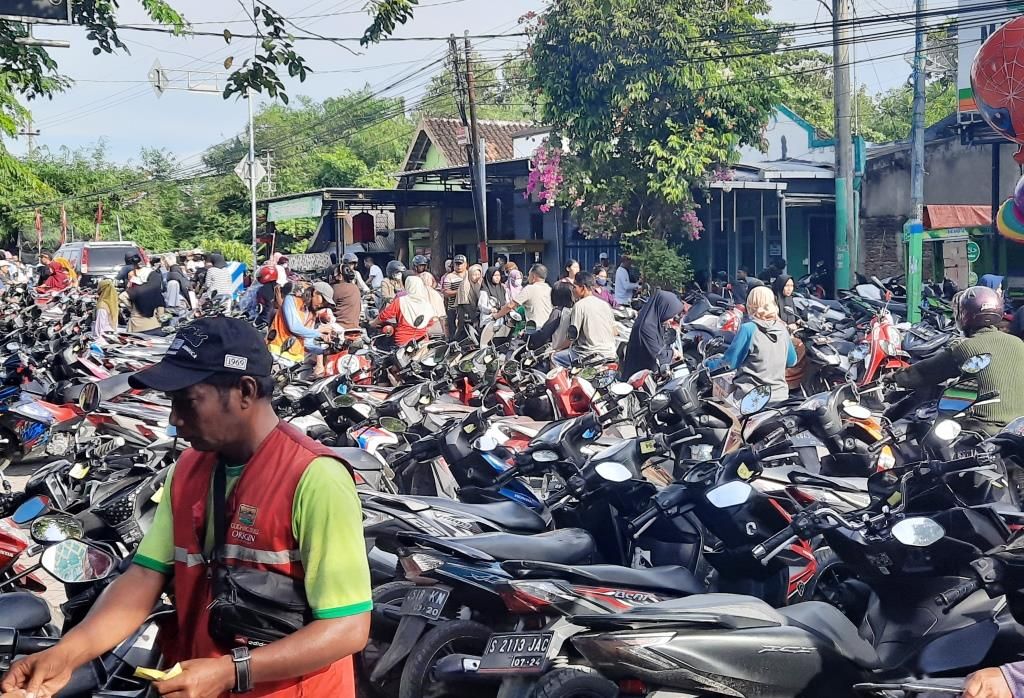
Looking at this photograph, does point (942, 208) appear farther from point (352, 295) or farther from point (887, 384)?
point (887, 384)

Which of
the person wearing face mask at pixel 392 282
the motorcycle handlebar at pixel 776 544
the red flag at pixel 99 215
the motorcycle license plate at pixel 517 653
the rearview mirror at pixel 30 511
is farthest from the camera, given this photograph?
the red flag at pixel 99 215

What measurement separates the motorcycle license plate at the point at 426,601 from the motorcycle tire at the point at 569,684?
48 centimetres

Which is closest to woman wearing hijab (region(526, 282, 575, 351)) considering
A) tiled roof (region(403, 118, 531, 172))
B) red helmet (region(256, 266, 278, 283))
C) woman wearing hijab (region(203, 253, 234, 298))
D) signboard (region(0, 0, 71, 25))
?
red helmet (region(256, 266, 278, 283))

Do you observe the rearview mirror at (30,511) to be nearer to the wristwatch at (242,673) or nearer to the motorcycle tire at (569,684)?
the motorcycle tire at (569,684)

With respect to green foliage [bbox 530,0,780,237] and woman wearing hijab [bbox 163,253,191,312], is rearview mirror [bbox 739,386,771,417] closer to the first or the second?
green foliage [bbox 530,0,780,237]

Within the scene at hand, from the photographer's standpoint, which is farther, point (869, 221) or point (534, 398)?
point (869, 221)

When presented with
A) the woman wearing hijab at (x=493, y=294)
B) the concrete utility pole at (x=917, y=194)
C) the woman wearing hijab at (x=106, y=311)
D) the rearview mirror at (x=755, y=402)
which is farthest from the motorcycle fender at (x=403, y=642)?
the concrete utility pole at (x=917, y=194)

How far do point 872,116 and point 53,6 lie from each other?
52.3 metres

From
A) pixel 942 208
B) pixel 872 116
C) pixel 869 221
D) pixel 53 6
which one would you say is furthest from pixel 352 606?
pixel 872 116

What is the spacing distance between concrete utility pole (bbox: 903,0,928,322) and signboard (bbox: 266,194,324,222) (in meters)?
15.0

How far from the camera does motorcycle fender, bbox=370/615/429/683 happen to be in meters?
3.94

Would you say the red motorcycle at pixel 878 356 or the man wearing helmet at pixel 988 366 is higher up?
the man wearing helmet at pixel 988 366

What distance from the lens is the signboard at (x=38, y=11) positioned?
5441mm

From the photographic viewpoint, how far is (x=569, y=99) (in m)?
21.0
